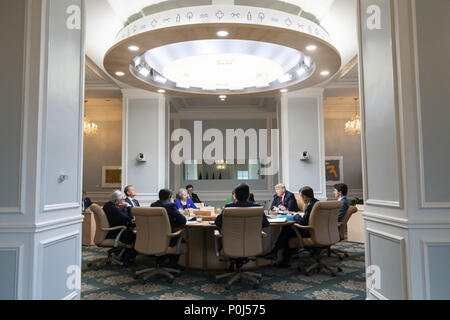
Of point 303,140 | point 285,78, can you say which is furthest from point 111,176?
point 285,78

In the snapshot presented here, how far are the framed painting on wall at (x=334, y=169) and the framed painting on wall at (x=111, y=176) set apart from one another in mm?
7338

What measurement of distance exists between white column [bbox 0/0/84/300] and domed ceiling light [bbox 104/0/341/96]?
5.50ft

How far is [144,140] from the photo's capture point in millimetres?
8461

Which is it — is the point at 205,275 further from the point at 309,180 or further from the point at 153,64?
the point at 309,180

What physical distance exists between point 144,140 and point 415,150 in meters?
6.94

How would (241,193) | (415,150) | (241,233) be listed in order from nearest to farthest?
1. (415,150)
2. (241,233)
3. (241,193)

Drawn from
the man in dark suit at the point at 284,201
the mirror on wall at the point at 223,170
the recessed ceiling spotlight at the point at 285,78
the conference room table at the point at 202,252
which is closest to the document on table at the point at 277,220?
the conference room table at the point at 202,252

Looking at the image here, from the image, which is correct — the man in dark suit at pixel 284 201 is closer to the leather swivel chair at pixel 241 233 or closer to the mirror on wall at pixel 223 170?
the leather swivel chair at pixel 241 233

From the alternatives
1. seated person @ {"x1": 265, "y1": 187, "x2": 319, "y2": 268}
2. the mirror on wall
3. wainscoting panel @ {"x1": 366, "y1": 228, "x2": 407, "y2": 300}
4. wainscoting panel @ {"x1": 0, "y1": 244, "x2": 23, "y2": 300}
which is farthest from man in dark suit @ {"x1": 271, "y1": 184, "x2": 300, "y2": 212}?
wainscoting panel @ {"x1": 0, "y1": 244, "x2": 23, "y2": 300}

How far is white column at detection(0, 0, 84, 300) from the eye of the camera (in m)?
2.43

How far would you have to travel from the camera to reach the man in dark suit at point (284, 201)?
264 inches

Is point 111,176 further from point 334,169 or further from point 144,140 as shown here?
point 334,169

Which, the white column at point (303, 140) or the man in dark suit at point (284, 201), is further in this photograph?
the white column at point (303, 140)

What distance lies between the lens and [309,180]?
27.5 feet
